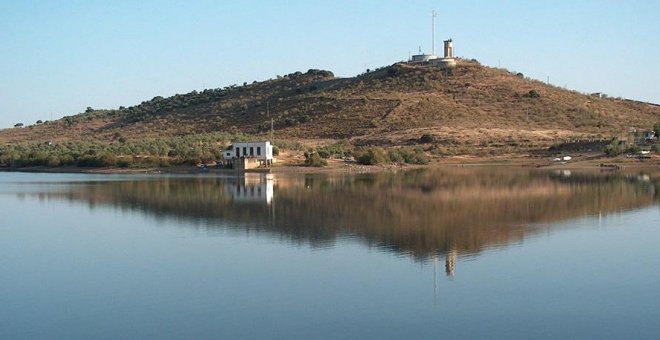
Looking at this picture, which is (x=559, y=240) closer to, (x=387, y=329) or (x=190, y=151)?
(x=387, y=329)

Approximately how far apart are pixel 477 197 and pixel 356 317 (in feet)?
74.1

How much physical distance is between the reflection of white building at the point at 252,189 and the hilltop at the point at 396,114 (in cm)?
2229

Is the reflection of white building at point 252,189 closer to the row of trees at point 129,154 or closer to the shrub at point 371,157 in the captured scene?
the shrub at point 371,157

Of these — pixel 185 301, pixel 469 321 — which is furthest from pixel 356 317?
pixel 185 301

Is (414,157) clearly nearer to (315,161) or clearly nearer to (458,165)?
(458,165)

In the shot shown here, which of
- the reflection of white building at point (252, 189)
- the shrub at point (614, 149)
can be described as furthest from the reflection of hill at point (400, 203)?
the shrub at point (614, 149)

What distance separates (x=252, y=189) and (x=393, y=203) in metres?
11.1

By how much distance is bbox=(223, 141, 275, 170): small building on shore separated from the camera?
6097cm

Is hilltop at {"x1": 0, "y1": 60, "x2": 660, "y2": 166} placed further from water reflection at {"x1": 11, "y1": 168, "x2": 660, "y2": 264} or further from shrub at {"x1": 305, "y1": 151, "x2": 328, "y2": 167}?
water reflection at {"x1": 11, "y1": 168, "x2": 660, "y2": 264}

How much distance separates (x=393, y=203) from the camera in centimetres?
3422

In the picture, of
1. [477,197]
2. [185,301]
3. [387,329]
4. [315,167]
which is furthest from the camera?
[315,167]

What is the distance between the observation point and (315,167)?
60812mm

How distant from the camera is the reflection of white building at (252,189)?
122 feet

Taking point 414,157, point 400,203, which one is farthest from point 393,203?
point 414,157
